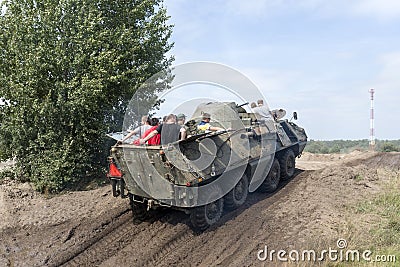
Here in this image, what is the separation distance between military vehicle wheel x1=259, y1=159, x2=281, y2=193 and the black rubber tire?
2234mm

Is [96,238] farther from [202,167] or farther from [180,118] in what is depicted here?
[180,118]

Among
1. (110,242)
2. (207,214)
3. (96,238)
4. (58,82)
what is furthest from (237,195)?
(58,82)

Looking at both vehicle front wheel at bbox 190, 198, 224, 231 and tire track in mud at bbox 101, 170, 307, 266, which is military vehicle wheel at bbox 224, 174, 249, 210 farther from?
vehicle front wheel at bbox 190, 198, 224, 231

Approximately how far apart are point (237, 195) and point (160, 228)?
6.36 ft

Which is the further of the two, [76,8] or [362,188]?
[76,8]

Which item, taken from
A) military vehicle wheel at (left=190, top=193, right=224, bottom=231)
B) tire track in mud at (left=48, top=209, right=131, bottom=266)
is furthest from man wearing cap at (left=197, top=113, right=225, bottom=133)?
tire track in mud at (left=48, top=209, right=131, bottom=266)

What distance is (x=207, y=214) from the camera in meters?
7.94

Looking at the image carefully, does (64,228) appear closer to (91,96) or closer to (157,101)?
(91,96)

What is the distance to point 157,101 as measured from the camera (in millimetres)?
11906

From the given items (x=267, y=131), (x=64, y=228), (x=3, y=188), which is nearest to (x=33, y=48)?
(x=3, y=188)

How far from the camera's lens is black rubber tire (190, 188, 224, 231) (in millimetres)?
7625

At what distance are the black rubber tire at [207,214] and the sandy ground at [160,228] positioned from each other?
0.15m

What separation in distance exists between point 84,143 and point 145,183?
4050 mm

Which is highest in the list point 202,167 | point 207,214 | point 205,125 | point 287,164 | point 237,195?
point 205,125
